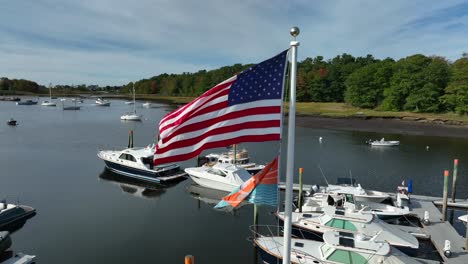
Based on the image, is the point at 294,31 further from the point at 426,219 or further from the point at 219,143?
the point at 426,219

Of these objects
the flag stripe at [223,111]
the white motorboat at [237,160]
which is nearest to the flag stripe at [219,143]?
the flag stripe at [223,111]

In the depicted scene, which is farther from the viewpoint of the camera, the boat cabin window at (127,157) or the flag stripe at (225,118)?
the boat cabin window at (127,157)

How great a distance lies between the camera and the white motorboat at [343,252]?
14.7m

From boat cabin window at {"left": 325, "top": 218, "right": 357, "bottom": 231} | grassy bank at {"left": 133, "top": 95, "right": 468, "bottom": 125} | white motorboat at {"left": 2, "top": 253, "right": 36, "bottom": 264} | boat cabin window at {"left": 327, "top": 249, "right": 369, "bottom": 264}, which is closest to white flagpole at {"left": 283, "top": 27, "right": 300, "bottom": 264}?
boat cabin window at {"left": 327, "top": 249, "right": 369, "bottom": 264}

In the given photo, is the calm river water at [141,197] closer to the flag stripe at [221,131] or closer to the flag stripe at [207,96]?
the flag stripe at [221,131]

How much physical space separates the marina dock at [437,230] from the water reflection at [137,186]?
67.1ft

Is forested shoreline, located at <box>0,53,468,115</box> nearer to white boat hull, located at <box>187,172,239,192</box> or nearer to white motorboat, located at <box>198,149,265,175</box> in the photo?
white motorboat, located at <box>198,149,265,175</box>

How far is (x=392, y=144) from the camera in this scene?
5681 centimetres

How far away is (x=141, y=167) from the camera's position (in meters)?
34.8

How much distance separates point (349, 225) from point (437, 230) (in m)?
6.87

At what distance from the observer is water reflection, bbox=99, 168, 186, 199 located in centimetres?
3169

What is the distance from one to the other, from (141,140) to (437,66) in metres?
77.4

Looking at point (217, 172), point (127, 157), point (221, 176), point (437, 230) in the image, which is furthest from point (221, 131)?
point (127, 157)

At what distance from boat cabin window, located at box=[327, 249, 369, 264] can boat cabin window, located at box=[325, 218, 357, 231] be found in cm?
369
